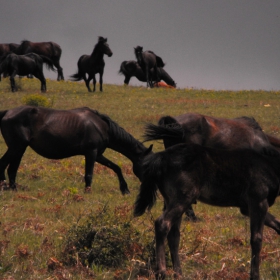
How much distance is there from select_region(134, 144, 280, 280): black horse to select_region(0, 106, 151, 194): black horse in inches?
206

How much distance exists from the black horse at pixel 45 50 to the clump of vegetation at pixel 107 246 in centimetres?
3056

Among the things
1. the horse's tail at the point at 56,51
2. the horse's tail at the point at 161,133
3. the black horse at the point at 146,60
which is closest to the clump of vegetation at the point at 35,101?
the black horse at the point at 146,60

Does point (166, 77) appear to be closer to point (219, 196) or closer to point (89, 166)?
point (89, 166)

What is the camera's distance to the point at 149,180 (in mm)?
6754

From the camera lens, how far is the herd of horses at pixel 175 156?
6594mm

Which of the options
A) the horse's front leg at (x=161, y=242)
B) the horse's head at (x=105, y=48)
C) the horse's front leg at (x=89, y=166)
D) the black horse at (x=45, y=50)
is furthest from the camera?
the black horse at (x=45, y=50)

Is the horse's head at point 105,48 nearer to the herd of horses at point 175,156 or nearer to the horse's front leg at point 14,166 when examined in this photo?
the herd of horses at point 175,156

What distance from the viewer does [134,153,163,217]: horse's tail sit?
261 inches

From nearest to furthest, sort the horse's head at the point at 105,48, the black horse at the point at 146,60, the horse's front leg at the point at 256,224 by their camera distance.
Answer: the horse's front leg at the point at 256,224 → the horse's head at the point at 105,48 → the black horse at the point at 146,60

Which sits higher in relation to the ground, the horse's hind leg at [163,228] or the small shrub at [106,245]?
the horse's hind leg at [163,228]

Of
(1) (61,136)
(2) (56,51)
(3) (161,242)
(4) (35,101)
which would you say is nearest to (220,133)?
(1) (61,136)

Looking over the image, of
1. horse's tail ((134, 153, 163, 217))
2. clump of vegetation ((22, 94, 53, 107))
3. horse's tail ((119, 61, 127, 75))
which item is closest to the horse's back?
horse's tail ((134, 153, 163, 217))

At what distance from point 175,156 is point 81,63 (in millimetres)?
22936

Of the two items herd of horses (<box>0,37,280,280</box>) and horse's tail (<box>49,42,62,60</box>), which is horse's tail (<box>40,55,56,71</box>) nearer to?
horse's tail (<box>49,42,62,60</box>)
